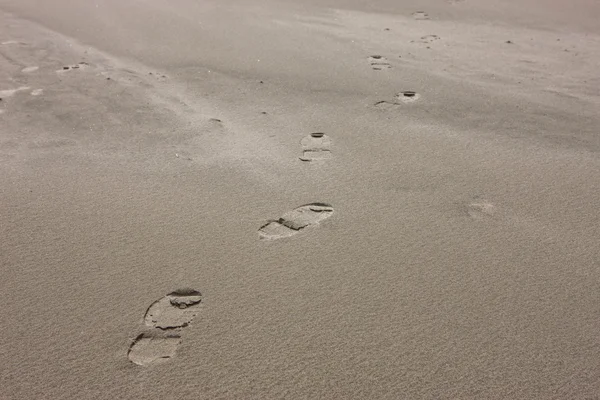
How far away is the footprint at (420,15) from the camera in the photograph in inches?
204

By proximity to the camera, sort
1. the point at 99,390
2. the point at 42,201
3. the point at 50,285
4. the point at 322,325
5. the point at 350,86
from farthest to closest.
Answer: the point at 350,86 < the point at 42,201 < the point at 50,285 < the point at 322,325 < the point at 99,390

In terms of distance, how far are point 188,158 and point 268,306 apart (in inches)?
45.4

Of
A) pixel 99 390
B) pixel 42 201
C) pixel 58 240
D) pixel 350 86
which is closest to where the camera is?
pixel 99 390

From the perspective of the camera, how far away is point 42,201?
8.03 ft

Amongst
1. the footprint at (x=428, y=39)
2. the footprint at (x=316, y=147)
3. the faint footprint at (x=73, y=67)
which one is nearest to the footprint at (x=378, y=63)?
the footprint at (x=428, y=39)

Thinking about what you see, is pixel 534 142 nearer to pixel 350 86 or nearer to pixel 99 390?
pixel 350 86

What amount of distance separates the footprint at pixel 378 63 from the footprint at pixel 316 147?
1.14 metres

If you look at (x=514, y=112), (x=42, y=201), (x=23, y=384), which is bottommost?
(x=23, y=384)

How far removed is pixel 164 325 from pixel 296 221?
733mm

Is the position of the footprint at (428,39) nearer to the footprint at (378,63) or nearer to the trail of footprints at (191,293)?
the footprint at (378,63)

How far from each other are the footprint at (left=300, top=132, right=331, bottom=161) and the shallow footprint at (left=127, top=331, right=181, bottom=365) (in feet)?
4.18

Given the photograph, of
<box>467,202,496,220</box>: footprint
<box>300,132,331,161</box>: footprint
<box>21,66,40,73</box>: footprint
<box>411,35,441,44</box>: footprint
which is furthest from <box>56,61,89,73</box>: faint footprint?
<box>467,202,496,220</box>: footprint

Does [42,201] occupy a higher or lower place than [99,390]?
higher

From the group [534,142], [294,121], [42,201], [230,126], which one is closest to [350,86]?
[294,121]
